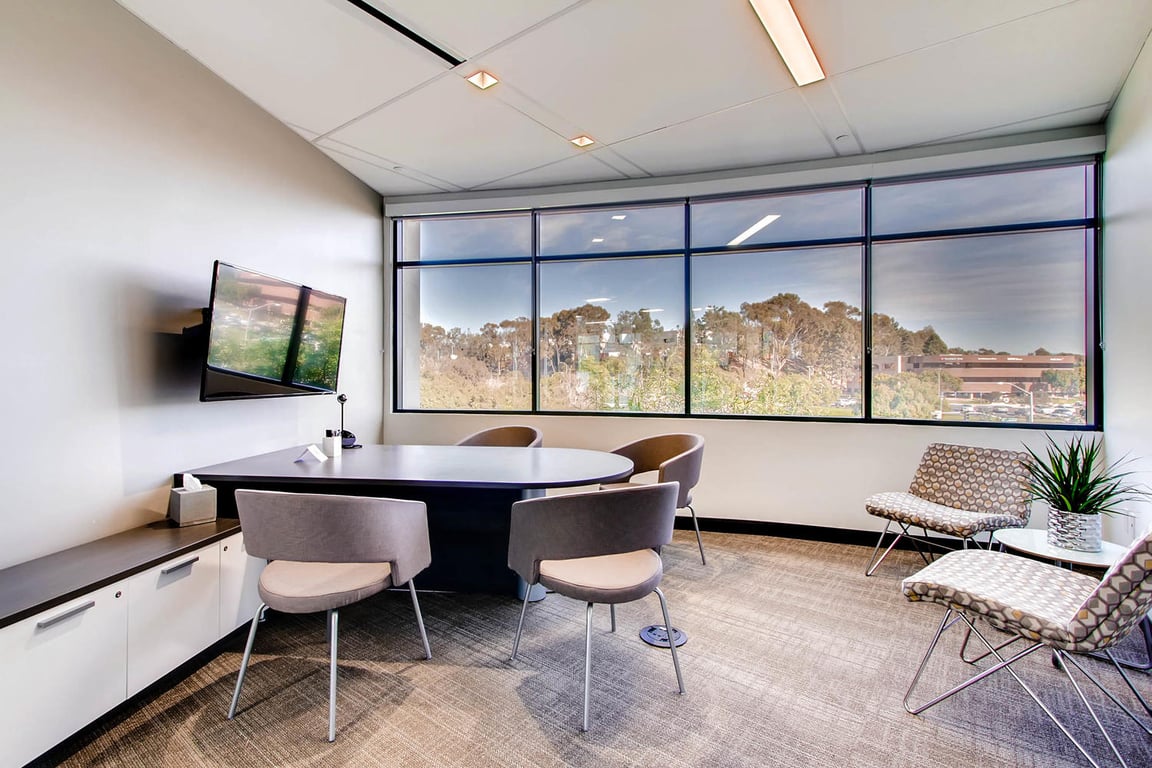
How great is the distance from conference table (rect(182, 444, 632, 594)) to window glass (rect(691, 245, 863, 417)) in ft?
6.36

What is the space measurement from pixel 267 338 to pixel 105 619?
1.71 metres

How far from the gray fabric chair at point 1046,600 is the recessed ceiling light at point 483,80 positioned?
3.37m

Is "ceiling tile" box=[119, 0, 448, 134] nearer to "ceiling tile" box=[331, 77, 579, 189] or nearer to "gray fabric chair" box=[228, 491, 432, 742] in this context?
"ceiling tile" box=[331, 77, 579, 189]

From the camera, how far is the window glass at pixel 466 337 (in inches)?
201

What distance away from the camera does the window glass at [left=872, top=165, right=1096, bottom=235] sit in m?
3.77

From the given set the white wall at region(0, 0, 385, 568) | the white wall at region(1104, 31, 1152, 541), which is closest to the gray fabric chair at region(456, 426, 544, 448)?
the white wall at region(0, 0, 385, 568)

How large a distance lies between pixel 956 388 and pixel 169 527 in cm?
522

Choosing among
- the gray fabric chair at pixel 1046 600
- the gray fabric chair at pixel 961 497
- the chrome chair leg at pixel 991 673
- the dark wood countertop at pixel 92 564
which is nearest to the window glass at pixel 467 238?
the dark wood countertop at pixel 92 564

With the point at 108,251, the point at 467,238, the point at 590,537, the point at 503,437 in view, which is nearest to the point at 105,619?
the point at 108,251

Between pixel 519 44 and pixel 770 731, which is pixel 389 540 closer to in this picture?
pixel 770 731

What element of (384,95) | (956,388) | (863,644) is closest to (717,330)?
(956,388)

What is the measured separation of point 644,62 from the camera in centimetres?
291

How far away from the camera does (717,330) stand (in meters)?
4.64

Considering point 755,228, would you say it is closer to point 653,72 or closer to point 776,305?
point 776,305
